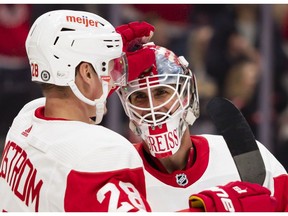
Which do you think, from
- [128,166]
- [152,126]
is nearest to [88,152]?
[128,166]

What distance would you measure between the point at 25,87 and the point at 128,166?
3.80m

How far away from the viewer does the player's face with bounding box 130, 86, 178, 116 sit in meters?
4.20

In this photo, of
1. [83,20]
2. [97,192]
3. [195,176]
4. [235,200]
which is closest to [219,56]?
[195,176]

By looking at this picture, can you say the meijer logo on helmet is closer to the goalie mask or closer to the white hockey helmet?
the white hockey helmet

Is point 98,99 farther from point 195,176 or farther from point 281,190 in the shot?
point 281,190

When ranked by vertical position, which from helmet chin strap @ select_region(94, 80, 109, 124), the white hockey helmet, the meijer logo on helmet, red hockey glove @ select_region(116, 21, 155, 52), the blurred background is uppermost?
the meijer logo on helmet

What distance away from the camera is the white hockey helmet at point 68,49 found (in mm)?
3664

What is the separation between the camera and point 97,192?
11.3 feet

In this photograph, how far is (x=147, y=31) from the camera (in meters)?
4.25

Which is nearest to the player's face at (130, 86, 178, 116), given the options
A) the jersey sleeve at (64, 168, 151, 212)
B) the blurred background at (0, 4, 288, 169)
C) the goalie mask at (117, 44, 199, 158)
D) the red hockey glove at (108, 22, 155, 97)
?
the goalie mask at (117, 44, 199, 158)

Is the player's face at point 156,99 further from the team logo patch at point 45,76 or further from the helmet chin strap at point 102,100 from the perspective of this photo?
the team logo patch at point 45,76

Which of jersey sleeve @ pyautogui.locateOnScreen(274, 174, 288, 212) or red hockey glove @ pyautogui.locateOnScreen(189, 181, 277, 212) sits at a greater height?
red hockey glove @ pyautogui.locateOnScreen(189, 181, 277, 212)

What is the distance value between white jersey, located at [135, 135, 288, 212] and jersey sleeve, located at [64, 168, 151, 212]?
74cm

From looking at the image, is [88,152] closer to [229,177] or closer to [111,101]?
[229,177]
